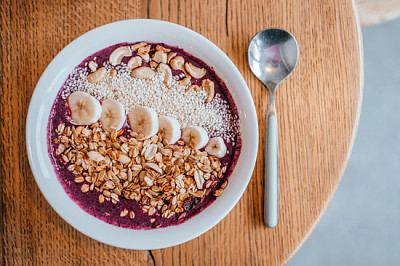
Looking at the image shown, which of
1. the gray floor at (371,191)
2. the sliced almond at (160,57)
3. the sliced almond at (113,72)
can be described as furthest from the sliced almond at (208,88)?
the gray floor at (371,191)

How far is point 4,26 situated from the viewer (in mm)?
854

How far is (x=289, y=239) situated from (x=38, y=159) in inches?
26.3

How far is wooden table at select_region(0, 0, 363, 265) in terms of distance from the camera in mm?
851

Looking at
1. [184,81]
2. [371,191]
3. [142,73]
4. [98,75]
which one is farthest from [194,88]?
[371,191]

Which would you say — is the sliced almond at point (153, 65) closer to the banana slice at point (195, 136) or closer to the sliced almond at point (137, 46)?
the sliced almond at point (137, 46)

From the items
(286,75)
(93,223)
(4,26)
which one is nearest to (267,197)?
(286,75)

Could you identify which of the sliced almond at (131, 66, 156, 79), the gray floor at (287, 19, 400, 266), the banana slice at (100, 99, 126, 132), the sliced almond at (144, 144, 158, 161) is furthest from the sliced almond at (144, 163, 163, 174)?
the gray floor at (287, 19, 400, 266)

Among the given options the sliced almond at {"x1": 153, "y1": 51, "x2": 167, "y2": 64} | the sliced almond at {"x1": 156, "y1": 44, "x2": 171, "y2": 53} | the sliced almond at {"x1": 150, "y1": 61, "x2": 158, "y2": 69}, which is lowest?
the sliced almond at {"x1": 150, "y1": 61, "x2": 158, "y2": 69}

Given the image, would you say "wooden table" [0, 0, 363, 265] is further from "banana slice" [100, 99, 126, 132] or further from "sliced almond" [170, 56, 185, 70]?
"banana slice" [100, 99, 126, 132]

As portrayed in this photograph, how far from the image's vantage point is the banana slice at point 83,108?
83cm

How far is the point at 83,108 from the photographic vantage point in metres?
0.83

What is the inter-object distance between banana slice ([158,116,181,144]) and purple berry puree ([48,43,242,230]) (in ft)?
0.30

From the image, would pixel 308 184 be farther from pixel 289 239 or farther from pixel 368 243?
pixel 368 243

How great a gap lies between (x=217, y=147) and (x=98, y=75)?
13.9 inches
